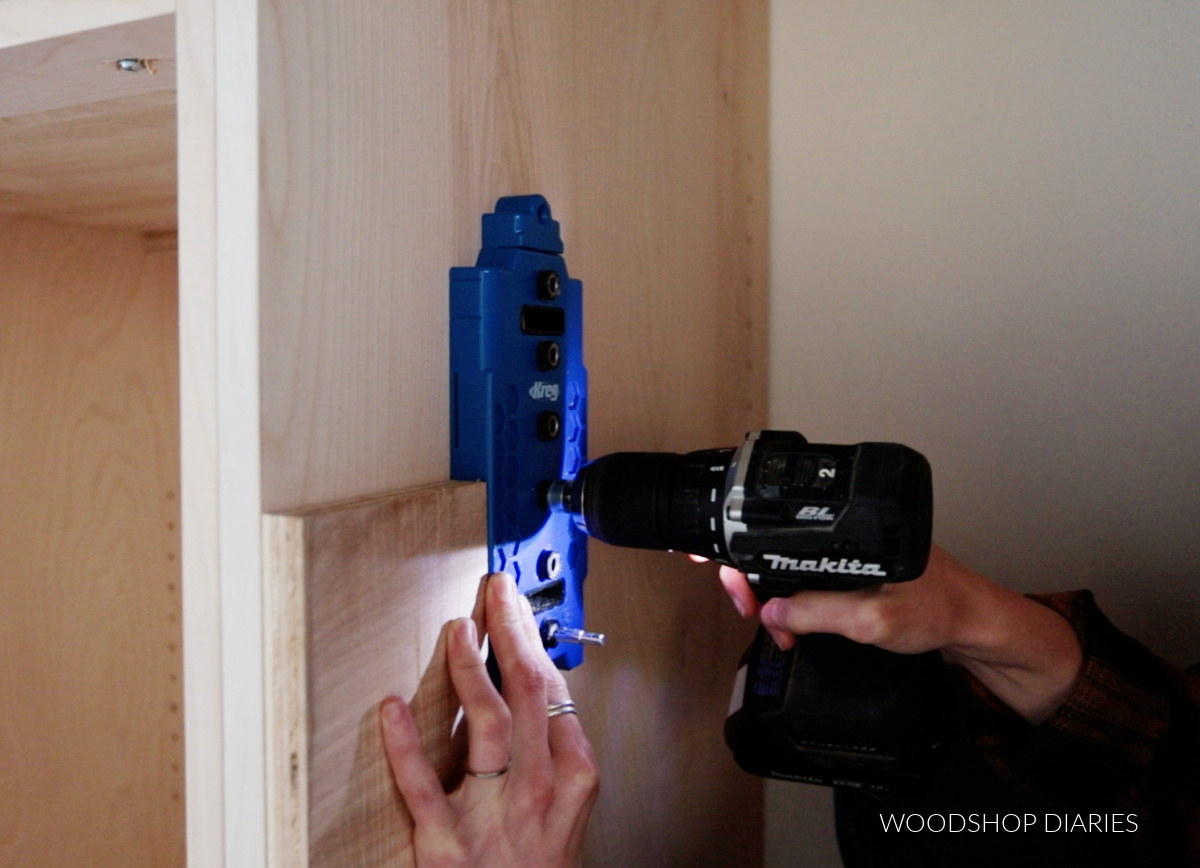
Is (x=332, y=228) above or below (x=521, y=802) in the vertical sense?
above

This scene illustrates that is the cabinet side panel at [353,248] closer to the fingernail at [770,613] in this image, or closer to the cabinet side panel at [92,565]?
the fingernail at [770,613]

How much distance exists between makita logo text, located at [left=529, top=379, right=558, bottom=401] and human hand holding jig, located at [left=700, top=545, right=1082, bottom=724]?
8.4 inches

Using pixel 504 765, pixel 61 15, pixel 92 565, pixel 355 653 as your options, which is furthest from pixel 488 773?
pixel 92 565

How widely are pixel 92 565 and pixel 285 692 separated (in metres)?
0.71

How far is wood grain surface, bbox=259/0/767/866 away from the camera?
0.45 m

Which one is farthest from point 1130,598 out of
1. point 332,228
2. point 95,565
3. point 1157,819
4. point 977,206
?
point 95,565

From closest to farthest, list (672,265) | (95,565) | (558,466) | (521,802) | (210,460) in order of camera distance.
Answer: (210,460), (521,802), (558,466), (672,265), (95,565)

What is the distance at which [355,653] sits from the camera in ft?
1.52

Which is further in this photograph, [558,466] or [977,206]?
[977,206]

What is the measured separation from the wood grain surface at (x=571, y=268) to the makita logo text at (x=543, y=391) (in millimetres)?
70

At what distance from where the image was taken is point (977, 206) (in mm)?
1031

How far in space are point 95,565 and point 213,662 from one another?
686 millimetres

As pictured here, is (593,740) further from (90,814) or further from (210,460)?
(90,814)

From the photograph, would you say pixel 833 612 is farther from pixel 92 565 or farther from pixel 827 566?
pixel 92 565
